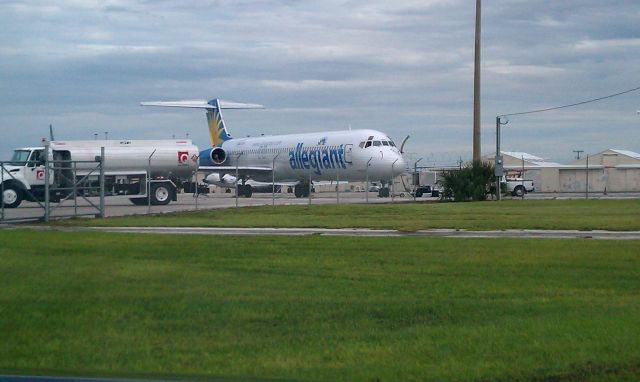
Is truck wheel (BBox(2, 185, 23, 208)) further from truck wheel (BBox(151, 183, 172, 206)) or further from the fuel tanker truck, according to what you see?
truck wheel (BBox(151, 183, 172, 206))

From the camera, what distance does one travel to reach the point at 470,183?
41781mm

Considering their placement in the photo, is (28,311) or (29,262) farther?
(29,262)

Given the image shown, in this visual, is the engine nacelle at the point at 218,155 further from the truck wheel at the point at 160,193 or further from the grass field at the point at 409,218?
the grass field at the point at 409,218

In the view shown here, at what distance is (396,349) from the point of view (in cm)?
904

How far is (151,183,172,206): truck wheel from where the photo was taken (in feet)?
132

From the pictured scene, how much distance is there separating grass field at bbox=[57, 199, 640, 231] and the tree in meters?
8.38

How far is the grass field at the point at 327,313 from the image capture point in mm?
8469

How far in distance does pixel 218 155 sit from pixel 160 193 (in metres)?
18.2

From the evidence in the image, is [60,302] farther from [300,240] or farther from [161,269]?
[300,240]

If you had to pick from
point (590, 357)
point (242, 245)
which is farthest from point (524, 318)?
point (242, 245)

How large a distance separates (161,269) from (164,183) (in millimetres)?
26391

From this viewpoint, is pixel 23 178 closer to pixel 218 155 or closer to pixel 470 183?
pixel 470 183

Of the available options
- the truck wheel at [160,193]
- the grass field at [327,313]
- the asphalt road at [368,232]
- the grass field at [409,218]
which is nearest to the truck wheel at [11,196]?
the truck wheel at [160,193]

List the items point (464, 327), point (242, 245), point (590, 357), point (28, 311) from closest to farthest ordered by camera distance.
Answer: point (590, 357) < point (464, 327) < point (28, 311) < point (242, 245)
